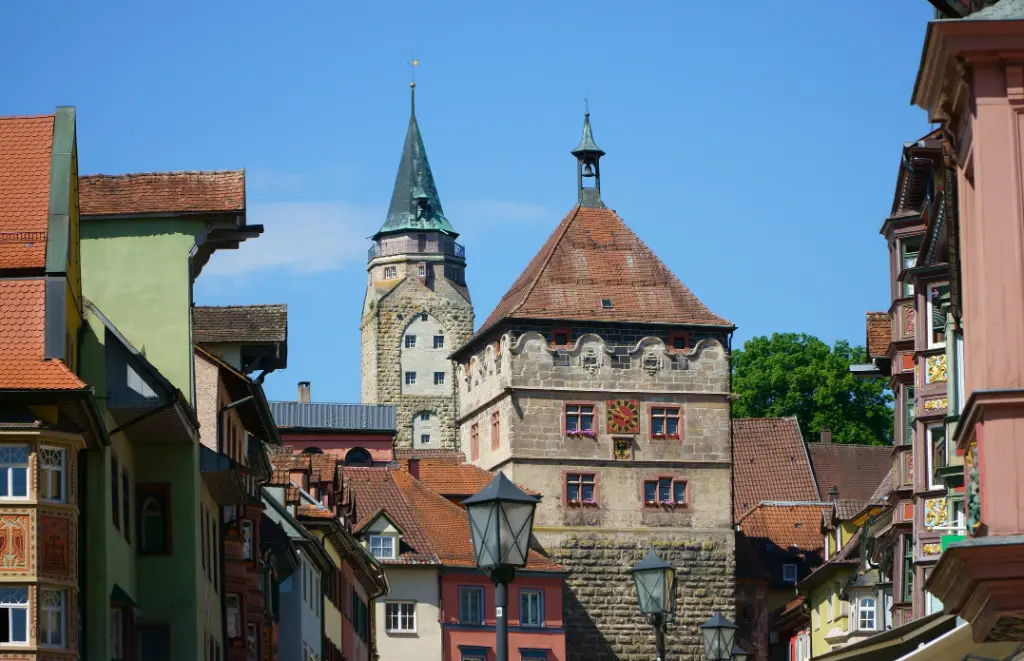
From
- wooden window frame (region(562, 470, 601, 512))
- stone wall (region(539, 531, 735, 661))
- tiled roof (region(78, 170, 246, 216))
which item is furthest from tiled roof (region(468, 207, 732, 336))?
tiled roof (region(78, 170, 246, 216))

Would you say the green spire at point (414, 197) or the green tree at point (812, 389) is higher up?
the green spire at point (414, 197)

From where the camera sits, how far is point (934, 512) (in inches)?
1564

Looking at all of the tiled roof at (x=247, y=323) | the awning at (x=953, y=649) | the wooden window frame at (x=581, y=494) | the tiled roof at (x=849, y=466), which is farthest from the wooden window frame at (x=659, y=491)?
the awning at (x=953, y=649)

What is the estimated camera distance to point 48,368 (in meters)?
25.5

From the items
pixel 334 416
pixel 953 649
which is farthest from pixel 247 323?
pixel 334 416

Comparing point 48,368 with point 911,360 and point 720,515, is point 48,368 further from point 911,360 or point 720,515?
point 720,515

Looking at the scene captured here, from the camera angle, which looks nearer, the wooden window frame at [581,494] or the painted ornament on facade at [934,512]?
the painted ornament on facade at [934,512]

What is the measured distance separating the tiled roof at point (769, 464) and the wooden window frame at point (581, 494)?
47.6ft

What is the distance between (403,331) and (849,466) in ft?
160

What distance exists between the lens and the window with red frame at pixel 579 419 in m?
84.2

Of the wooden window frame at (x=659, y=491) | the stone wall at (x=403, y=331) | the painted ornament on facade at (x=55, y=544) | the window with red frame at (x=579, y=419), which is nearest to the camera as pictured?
the painted ornament on facade at (x=55, y=544)

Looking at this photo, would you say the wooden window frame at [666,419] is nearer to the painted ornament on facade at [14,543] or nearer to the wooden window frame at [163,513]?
the wooden window frame at [163,513]

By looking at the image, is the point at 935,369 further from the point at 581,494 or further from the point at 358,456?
the point at 358,456

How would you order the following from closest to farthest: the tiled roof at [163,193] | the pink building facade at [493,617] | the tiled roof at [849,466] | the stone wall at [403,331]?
the tiled roof at [163,193] < the pink building facade at [493,617] < the tiled roof at [849,466] < the stone wall at [403,331]
